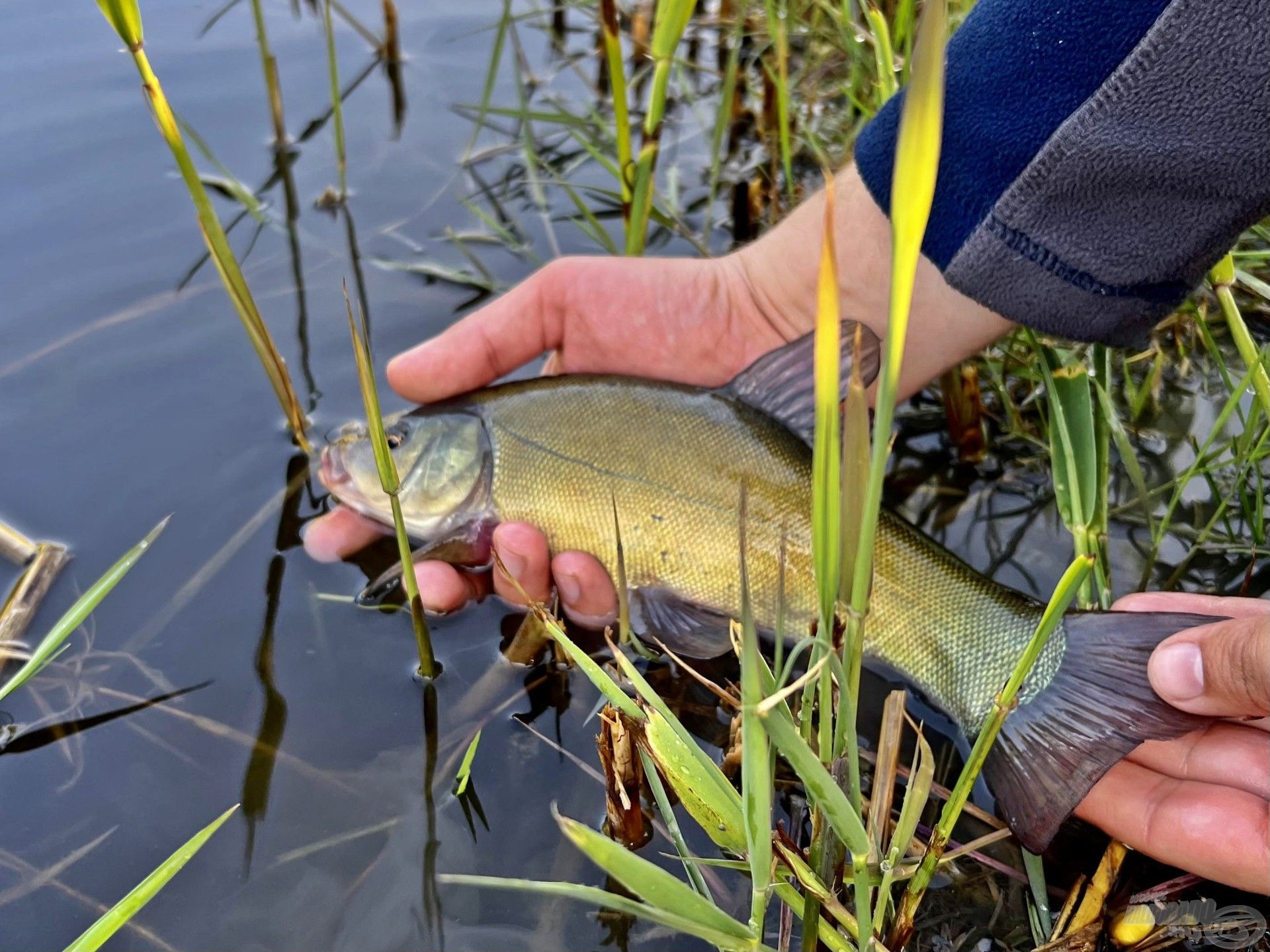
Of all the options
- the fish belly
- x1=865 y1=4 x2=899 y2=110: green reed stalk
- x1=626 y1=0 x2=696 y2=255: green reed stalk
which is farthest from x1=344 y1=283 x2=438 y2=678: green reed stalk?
x1=865 y1=4 x2=899 y2=110: green reed stalk

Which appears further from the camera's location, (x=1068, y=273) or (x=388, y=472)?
(x=1068, y=273)

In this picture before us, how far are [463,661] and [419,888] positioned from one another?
637 millimetres

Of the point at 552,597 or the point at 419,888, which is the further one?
the point at 552,597

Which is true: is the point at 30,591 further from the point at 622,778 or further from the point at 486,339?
the point at 622,778

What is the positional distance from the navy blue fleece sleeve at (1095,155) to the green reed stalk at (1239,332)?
4cm

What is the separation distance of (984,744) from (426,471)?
1777 millimetres

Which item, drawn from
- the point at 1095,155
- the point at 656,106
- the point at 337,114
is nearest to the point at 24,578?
the point at 337,114

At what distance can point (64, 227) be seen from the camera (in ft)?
12.4

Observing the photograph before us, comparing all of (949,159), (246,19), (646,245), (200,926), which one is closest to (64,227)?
(246,19)

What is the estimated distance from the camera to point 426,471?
284cm

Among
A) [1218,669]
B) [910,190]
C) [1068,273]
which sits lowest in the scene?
[1218,669]

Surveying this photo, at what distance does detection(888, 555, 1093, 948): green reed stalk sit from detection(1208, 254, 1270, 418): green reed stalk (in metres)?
0.78

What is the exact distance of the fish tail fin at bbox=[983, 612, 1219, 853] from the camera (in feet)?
6.22

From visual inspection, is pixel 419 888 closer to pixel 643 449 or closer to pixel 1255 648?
pixel 643 449
